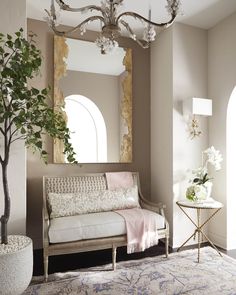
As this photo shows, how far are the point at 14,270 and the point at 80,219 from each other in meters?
0.85

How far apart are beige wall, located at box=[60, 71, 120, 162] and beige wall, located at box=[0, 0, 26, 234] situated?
97 centimetres

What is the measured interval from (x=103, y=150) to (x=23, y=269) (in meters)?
1.90

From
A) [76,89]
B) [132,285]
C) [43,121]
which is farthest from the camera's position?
[76,89]

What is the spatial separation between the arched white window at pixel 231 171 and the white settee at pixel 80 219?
961mm

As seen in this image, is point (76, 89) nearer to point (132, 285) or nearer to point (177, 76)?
point (177, 76)

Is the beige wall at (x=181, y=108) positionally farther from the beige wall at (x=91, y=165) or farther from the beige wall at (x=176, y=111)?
the beige wall at (x=91, y=165)

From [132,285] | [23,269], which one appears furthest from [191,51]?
[23,269]

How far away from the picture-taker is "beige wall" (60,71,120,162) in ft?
11.5

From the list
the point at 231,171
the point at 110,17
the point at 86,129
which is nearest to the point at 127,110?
the point at 86,129

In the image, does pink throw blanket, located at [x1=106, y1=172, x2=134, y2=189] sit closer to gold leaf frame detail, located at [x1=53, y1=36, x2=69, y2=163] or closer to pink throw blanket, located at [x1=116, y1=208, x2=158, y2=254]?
pink throw blanket, located at [x1=116, y1=208, x2=158, y2=254]

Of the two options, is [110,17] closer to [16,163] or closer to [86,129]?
[16,163]

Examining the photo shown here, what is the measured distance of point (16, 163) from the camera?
Answer: 2660 mm

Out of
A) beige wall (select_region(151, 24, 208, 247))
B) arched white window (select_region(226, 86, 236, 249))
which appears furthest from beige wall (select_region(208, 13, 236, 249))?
beige wall (select_region(151, 24, 208, 247))

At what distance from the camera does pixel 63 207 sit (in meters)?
2.90
